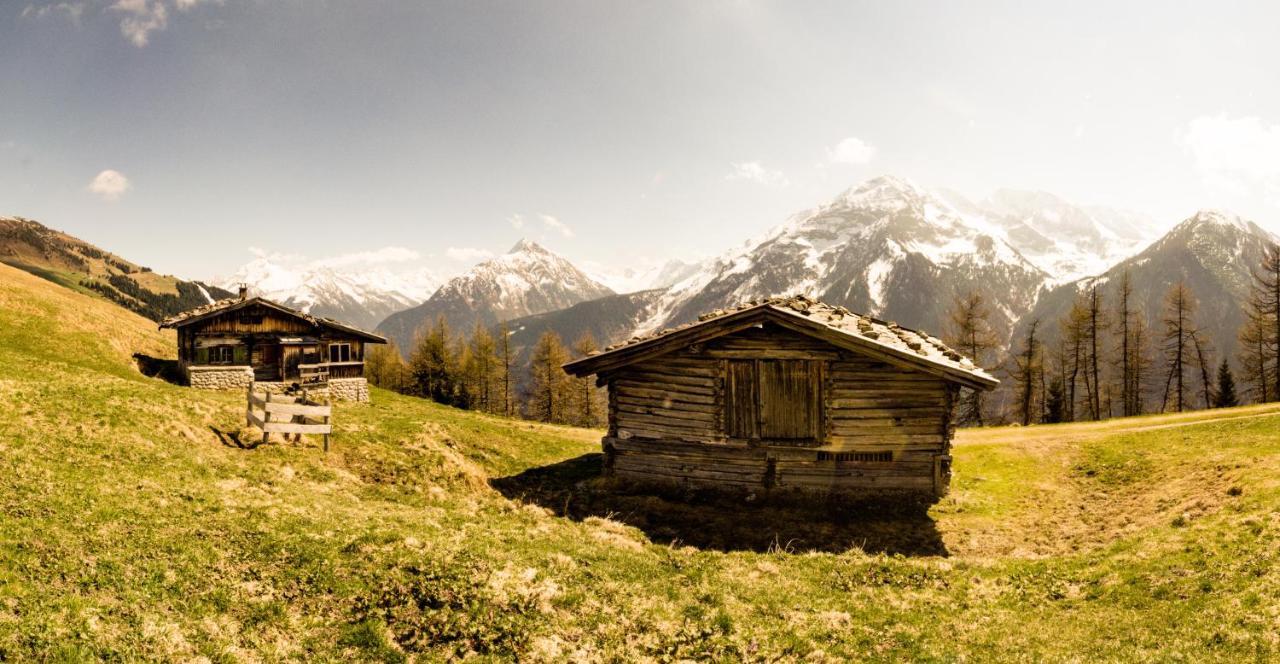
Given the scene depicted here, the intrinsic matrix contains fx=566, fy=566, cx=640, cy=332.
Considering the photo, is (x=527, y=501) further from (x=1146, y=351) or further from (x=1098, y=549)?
(x=1146, y=351)

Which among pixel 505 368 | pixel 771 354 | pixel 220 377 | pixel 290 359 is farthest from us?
pixel 505 368

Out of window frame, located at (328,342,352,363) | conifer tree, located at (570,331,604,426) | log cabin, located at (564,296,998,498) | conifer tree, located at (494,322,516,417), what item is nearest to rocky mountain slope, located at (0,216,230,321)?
conifer tree, located at (494,322,516,417)

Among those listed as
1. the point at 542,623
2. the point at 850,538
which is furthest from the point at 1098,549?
the point at 542,623

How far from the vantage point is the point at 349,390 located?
4269cm

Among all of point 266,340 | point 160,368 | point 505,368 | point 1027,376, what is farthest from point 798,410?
point 505,368

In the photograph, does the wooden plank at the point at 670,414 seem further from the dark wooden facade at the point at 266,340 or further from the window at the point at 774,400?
the dark wooden facade at the point at 266,340

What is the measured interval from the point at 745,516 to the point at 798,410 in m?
4.17

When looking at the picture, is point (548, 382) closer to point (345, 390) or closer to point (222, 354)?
point (345, 390)

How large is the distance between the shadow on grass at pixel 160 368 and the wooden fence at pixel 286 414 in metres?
23.2

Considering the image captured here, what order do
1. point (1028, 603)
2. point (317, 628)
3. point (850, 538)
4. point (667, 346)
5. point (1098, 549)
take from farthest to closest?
1. point (667, 346)
2. point (850, 538)
3. point (1098, 549)
4. point (1028, 603)
5. point (317, 628)

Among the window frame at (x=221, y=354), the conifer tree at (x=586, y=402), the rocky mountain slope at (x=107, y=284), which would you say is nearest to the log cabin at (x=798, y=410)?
the window frame at (x=221, y=354)

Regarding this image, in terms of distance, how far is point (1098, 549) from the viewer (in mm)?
14867

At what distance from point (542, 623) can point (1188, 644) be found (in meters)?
10.5

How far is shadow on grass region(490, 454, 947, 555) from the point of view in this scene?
16.2 metres
